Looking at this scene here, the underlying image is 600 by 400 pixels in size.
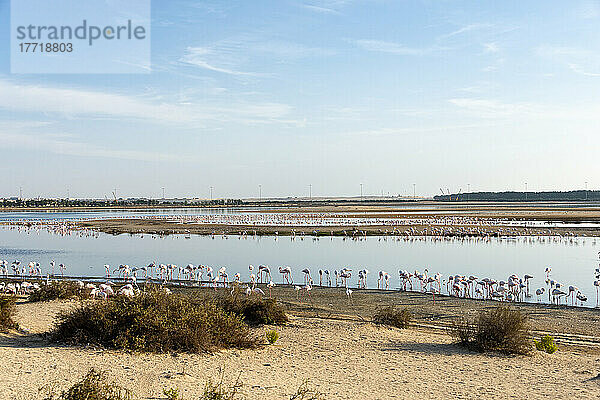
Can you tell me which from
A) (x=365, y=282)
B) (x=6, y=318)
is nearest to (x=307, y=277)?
(x=365, y=282)

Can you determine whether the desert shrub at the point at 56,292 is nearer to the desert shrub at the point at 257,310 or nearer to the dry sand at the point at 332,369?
the dry sand at the point at 332,369

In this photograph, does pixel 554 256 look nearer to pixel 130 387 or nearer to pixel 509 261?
pixel 509 261

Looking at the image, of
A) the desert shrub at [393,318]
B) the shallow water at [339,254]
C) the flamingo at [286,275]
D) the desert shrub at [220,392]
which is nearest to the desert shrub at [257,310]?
the desert shrub at [393,318]

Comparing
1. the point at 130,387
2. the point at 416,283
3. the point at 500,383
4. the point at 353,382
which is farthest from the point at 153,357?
the point at 416,283

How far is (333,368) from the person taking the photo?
33.9 feet

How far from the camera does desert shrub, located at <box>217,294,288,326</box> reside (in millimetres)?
14086

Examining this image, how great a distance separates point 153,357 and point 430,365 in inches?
193

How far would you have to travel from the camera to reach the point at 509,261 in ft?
97.0

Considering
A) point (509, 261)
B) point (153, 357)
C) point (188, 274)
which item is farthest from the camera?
point (509, 261)

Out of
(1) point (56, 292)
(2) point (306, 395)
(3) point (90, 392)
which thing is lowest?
(2) point (306, 395)

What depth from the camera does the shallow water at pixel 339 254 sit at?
2620cm

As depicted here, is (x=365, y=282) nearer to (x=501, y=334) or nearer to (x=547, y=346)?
(x=501, y=334)

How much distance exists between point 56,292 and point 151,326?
316 inches

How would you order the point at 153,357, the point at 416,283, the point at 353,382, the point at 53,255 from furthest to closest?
1. the point at 53,255
2. the point at 416,283
3. the point at 153,357
4. the point at 353,382
